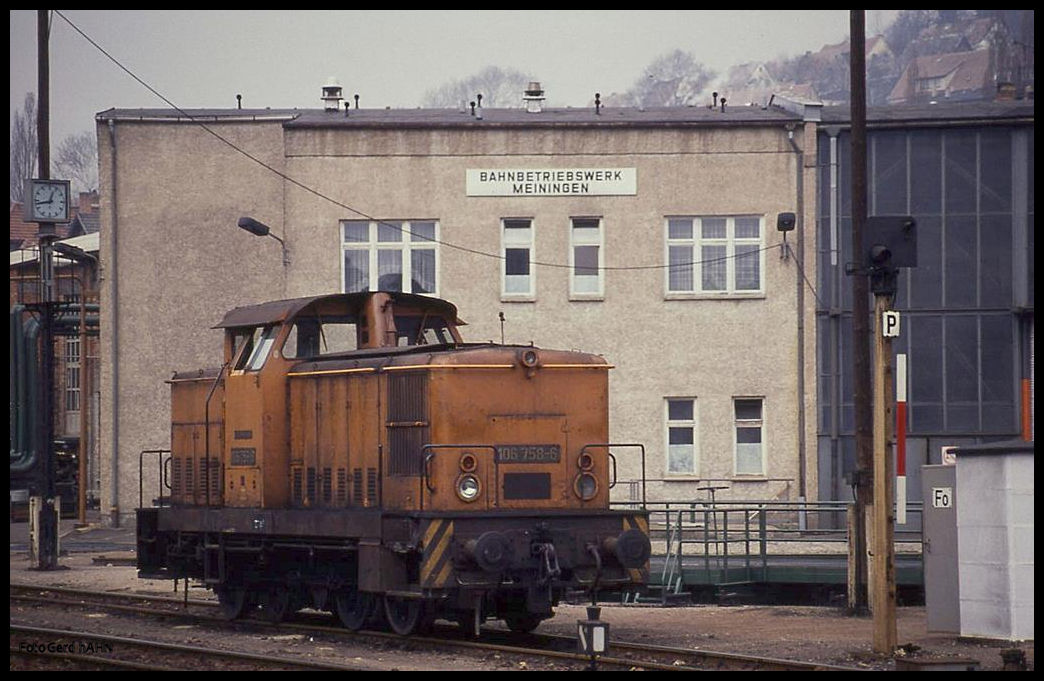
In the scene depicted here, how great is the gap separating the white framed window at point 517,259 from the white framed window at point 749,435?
16.1 ft

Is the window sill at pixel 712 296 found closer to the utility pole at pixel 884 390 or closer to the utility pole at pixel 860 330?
the utility pole at pixel 860 330

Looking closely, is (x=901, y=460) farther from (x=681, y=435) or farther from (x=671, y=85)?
(x=671, y=85)

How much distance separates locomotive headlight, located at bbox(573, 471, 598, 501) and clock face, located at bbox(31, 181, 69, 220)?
14.5 metres

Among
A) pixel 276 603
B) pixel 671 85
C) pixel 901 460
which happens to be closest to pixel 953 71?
pixel 671 85

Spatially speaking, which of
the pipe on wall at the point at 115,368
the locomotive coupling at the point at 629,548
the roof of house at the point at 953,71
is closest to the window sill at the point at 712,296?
the pipe on wall at the point at 115,368

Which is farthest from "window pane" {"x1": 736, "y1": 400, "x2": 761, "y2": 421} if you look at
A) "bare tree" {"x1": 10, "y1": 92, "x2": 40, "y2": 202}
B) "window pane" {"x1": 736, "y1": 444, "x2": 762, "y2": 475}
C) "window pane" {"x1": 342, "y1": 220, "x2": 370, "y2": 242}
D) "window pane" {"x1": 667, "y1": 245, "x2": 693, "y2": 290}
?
"bare tree" {"x1": 10, "y1": 92, "x2": 40, "y2": 202}

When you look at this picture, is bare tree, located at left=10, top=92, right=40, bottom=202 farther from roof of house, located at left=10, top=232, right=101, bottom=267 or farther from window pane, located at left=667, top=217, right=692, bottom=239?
window pane, located at left=667, top=217, right=692, bottom=239

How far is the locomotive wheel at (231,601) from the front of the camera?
16781 mm

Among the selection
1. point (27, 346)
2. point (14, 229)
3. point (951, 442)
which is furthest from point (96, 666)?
point (14, 229)

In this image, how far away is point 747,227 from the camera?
30.9 metres

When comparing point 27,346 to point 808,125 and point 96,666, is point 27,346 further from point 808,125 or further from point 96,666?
point 96,666

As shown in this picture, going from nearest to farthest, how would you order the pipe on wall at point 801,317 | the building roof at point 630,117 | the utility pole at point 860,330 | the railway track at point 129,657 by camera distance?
the railway track at point 129,657 → the utility pole at point 860,330 → the building roof at point 630,117 → the pipe on wall at point 801,317

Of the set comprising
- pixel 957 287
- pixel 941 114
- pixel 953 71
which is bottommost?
pixel 957 287

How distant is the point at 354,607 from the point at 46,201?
13020mm
